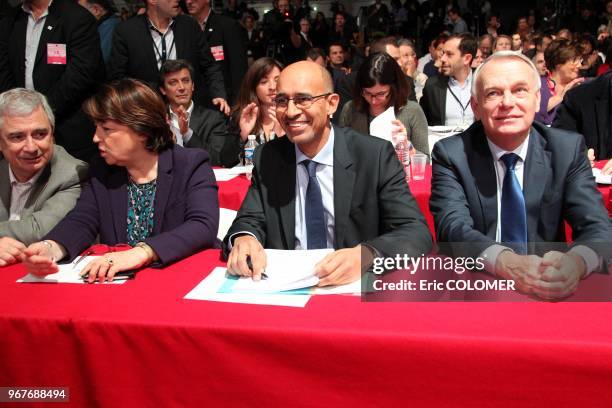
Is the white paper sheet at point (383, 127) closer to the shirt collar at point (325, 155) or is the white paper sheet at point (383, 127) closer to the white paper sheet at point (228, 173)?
the white paper sheet at point (228, 173)

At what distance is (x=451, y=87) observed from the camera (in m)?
5.06

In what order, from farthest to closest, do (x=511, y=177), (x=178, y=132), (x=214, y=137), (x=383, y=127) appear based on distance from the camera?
1. (x=214, y=137)
2. (x=178, y=132)
3. (x=383, y=127)
4. (x=511, y=177)

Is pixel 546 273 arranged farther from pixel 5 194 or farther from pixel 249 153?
pixel 249 153

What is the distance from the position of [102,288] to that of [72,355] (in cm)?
22

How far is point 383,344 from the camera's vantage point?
1229mm

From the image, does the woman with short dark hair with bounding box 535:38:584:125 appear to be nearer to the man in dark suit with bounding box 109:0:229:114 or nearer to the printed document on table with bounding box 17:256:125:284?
the man in dark suit with bounding box 109:0:229:114

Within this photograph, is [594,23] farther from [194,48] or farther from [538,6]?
[194,48]

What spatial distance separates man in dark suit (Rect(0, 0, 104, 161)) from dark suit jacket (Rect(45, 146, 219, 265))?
2105 mm

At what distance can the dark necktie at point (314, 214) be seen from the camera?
1966 mm

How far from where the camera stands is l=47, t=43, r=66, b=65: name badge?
13.0 ft

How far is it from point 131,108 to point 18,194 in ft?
2.10

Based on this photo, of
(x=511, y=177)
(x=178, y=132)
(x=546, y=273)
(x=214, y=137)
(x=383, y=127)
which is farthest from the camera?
(x=214, y=137)

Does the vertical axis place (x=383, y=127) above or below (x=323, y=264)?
above

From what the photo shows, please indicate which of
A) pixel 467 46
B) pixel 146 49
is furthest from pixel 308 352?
pixel 467 46
